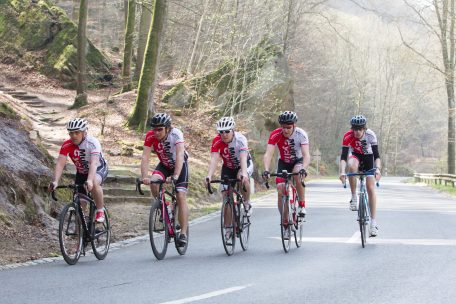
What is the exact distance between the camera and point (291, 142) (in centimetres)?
1259

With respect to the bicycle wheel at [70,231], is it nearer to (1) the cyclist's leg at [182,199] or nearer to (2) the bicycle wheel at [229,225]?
(1) the cyclist's leg at [182,199]

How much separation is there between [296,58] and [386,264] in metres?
54.3

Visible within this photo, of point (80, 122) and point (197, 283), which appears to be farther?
point (80, 122)

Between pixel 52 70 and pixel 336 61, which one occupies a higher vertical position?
pixel 336 61

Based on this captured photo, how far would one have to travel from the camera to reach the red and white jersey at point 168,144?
37.5 ft

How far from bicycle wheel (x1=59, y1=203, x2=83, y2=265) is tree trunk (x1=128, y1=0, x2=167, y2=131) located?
57.8 feet

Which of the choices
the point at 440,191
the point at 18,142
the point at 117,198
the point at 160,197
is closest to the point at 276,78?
the point at 440,191

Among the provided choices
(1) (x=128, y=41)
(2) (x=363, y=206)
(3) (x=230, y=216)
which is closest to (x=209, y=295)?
(3) (x=230, y=216)

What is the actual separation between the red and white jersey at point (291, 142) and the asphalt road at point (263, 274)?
1547 millimetres

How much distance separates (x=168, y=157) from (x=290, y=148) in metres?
2.23

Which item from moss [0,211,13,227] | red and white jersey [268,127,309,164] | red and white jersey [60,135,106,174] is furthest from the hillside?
red and white jersey [268,127,309,164]

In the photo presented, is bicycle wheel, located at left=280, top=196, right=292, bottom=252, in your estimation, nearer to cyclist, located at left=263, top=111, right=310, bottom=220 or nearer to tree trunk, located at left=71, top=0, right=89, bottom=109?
cyclist, located at left=263, top=111, right=310, bottom=220

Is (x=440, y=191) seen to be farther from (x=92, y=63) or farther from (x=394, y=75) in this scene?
(x=394, y=75)

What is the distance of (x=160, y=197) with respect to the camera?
439 inches
